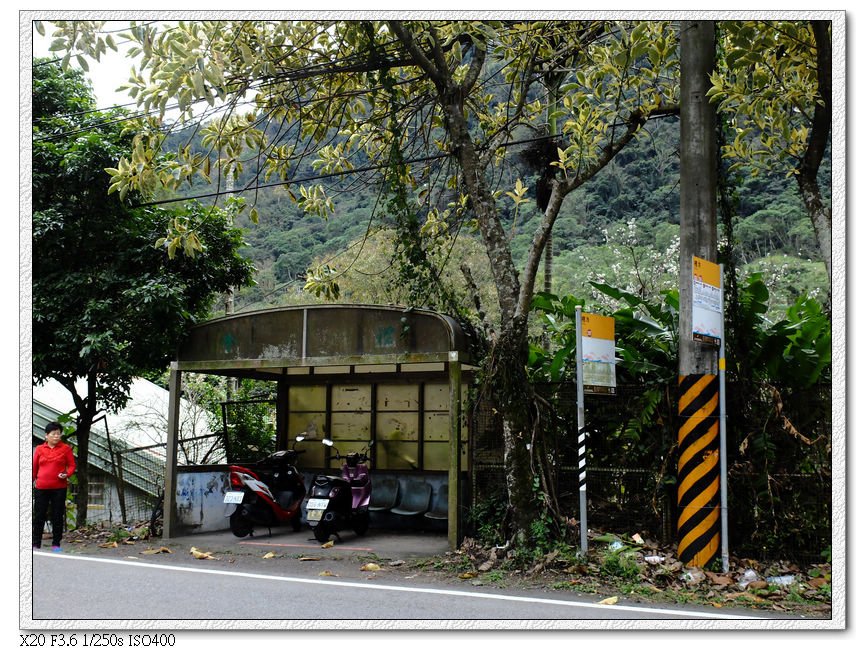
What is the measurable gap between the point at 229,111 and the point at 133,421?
10624 millimetres

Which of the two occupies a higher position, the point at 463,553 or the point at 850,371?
the point at 850,371

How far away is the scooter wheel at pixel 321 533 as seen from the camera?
403 inches

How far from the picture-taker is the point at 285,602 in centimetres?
678

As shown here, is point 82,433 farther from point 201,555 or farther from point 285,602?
point 285,602

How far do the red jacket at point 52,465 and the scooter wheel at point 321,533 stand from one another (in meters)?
2.81

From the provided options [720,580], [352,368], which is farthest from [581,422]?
[352,368]

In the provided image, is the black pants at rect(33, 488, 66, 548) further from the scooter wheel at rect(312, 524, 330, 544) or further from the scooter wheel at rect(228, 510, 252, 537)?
the scooter wheel at rect(312, 524, 330, 544)

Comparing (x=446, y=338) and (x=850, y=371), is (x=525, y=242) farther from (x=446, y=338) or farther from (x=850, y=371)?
(x=850, y=371)

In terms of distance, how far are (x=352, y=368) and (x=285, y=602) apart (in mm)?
5620

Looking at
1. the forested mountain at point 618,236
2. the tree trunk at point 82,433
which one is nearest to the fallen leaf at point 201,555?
the tree trunk at point 82,433

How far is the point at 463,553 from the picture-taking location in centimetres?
879

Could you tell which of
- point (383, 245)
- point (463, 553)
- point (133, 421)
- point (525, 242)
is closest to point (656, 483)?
point (463, 553)

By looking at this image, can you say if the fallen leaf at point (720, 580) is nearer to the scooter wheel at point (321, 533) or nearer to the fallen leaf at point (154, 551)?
the scooter wheel at point (321, 533)

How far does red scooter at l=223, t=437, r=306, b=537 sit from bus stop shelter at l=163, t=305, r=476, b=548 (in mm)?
804
